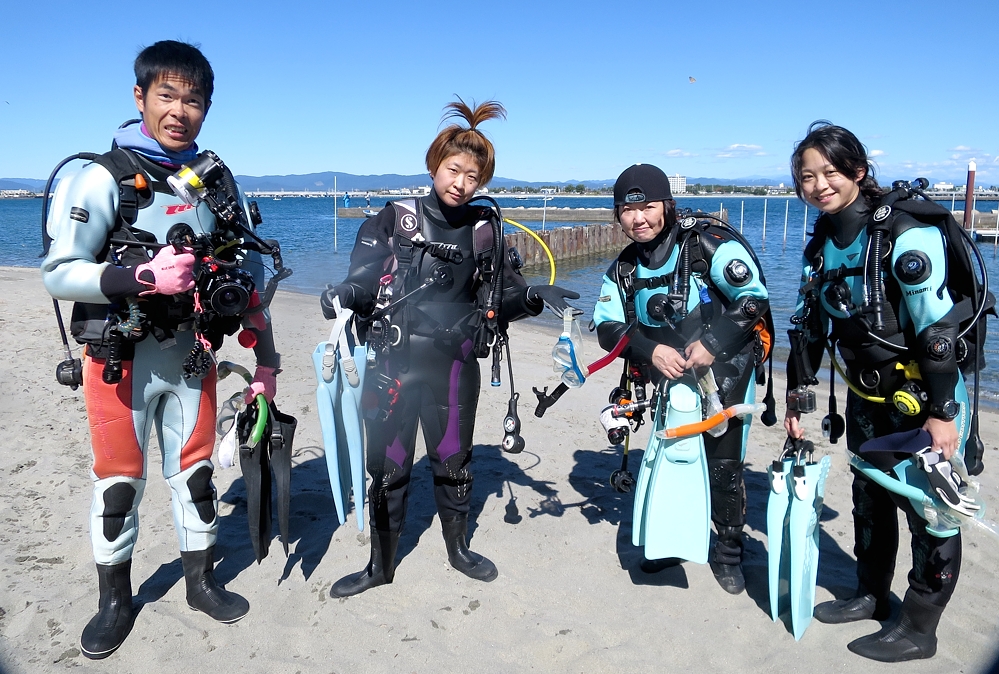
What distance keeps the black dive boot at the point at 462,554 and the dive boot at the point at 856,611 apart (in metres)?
1.52

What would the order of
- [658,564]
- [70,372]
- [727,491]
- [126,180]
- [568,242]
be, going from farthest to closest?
[568,242] → [658,564] → [727,491] → [70,372] → [126,180]

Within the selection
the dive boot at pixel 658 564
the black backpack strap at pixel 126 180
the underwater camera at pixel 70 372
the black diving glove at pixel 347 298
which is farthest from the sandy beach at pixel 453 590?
the black backpack strap at pixel 126 180

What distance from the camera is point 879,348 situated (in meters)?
2.72

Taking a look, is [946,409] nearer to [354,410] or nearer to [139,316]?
[354,410]

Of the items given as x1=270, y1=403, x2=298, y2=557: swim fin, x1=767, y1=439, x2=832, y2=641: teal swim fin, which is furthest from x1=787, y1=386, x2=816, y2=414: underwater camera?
x1=270, y1=403, x2=298, y2=557: swim fin

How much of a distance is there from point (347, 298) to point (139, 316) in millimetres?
792

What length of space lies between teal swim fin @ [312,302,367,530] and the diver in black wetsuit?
73 mm

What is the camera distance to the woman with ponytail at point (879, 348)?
8.33 feet

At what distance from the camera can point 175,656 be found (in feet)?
9.30

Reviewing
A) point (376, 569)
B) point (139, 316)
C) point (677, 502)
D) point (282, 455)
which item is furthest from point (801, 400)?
point (139, 316)

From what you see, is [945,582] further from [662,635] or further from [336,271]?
[336,271]

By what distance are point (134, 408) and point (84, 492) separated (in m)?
1.93

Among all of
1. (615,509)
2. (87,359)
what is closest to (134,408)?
(87,359)

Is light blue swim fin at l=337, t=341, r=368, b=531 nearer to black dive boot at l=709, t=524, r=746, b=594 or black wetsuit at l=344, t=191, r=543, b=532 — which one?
black wetsuit at l=344, t=191, r=543, b=532
